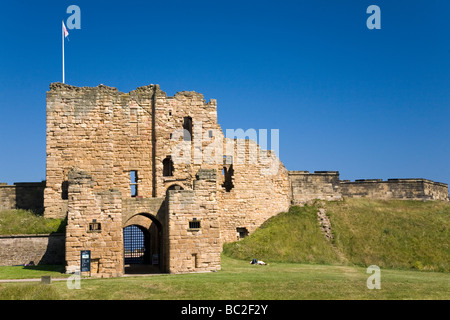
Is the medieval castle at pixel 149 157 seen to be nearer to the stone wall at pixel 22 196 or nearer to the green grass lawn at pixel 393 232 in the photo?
the stone wall at pixel 22 196

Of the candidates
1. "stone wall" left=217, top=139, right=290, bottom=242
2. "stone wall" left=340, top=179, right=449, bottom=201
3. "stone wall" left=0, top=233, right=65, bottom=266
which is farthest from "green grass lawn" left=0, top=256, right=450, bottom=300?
"stone wall" left=340, top=179, right=449, bottom=201

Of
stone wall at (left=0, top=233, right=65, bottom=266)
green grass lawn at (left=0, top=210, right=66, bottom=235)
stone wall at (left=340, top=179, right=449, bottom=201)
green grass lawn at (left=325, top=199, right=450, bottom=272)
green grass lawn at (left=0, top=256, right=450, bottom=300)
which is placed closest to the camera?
green grass lawn at (left=0, top=256, right=450, bottom=300)

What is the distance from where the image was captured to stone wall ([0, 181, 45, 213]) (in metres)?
33.8

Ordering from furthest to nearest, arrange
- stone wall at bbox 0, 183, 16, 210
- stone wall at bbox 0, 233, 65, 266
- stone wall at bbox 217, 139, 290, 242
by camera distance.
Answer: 1. stone wall at bbox 217, 139, 290, 242
2. stone wall at bbox 0, 183, 16, 210
3. stone wall at bbox 0, 233, 65, 266

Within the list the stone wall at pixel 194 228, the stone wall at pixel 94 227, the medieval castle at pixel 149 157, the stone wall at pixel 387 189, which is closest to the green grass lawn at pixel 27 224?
the medieval castle at pixel 149 157

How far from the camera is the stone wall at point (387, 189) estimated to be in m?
40.5

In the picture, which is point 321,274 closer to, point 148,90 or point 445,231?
point 445,231

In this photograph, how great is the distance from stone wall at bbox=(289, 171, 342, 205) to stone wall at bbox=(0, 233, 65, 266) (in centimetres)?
1647

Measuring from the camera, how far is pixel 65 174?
31.9 meters

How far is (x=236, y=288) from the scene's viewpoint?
777 inches

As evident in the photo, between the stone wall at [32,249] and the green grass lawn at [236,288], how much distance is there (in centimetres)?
745

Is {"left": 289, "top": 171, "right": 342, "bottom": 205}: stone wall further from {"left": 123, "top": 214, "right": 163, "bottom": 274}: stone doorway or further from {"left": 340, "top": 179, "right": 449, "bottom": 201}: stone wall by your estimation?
{"left": 123, "top": 214, "right": 163, "bottom": 274}: stone doorway

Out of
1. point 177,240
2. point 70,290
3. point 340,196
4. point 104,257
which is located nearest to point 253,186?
point 340,196

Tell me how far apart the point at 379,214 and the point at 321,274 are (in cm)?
1354
